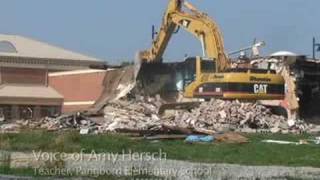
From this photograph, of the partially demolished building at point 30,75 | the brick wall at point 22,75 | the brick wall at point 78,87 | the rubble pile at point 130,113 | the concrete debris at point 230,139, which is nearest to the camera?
the concrete debris at point 230,139

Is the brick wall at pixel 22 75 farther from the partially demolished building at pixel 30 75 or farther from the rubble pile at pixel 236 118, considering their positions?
the rubble pile at pixel 236 118

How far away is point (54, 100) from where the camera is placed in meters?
96.4

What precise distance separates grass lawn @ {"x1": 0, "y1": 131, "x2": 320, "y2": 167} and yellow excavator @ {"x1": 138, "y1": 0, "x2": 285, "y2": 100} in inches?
905

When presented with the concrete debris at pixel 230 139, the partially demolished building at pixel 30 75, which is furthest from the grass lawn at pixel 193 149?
the partially demolished building at pixel 30 75

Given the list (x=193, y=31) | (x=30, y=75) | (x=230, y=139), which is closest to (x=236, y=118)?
(x=193, y=31)

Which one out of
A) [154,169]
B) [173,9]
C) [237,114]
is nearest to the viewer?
[154,169]

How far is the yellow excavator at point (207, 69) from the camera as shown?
51062 mm

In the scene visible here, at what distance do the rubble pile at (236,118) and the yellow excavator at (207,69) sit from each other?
120 cm

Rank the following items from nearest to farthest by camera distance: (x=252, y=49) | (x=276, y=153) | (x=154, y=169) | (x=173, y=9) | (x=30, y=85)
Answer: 1. (x=154, y=169)
2. (x=276, y=153)
3. (x=173, y=9)
4. (x=252, y=49)
5. (x=30, y=85)

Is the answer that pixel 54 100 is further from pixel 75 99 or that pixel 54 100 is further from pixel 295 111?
pixel 295 111

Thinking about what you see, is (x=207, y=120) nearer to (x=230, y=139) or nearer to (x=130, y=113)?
(x=130, y=113)

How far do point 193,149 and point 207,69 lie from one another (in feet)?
98.8

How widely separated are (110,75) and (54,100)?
22.8 m

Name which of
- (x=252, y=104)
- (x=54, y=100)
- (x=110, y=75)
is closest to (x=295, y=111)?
(x=252, y=104)
